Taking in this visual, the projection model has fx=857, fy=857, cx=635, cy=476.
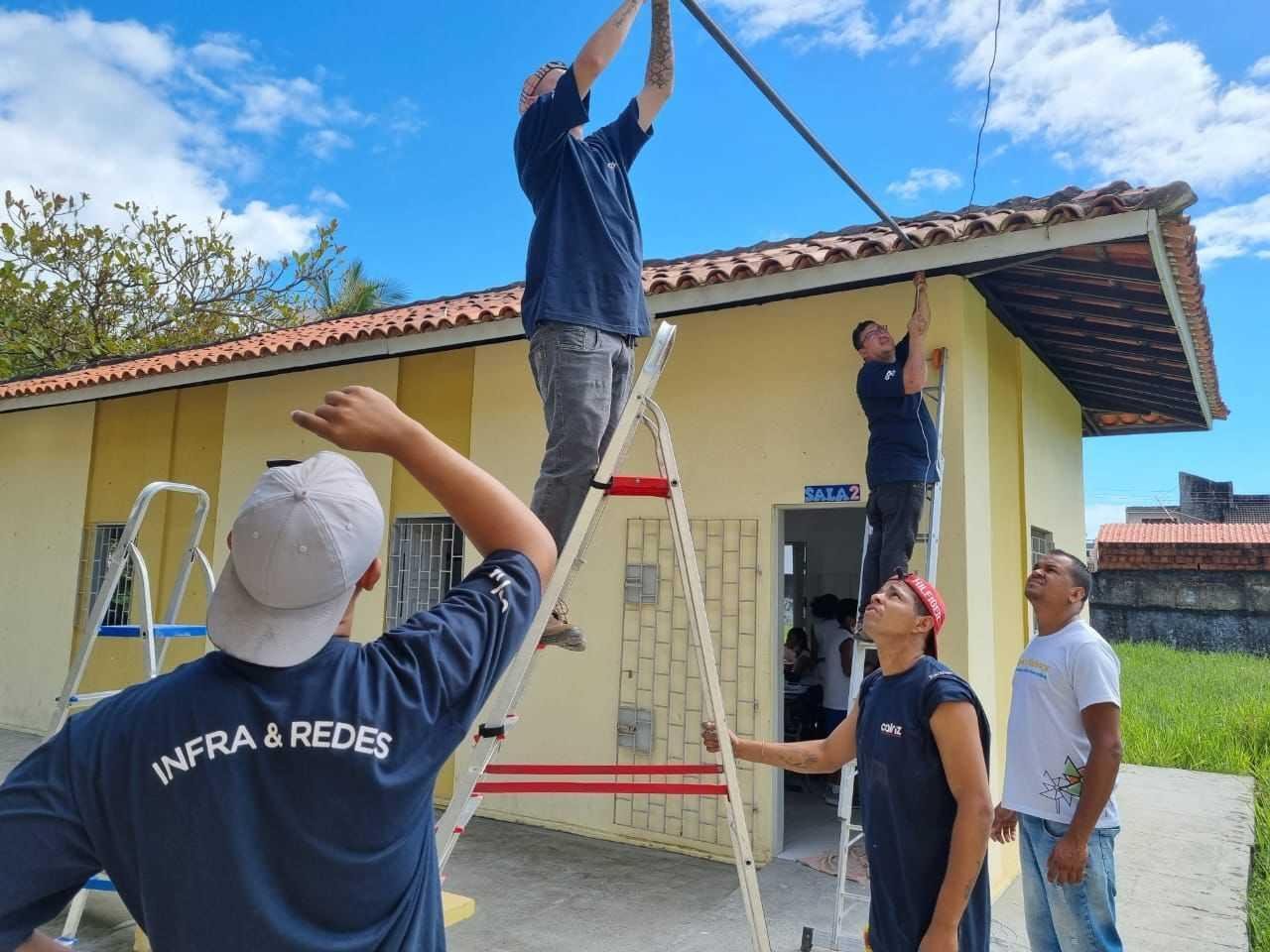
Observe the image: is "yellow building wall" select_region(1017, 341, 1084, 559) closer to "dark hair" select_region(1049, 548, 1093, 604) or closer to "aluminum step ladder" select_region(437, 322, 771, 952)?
"dark hair" select_region(1049, 548, 1093, 604)

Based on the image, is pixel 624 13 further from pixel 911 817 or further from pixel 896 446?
pixel 896 446

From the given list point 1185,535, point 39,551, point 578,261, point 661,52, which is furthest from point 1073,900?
point 1185,535

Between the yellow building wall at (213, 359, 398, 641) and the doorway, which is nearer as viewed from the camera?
the doorway

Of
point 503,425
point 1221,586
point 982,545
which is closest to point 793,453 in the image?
point 982,545

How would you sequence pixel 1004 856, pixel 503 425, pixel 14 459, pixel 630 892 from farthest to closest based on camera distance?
1. pixel 14 459
2. pixel 503 425
3. pixel 1004 856
4. pixel 630 892

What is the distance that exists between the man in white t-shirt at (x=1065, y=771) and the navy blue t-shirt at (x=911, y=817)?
2.88 feet

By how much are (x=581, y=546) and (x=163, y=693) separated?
1.56 metres

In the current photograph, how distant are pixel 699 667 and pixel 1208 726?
1022cm

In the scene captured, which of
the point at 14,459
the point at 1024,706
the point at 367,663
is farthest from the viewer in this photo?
the point at 14,459

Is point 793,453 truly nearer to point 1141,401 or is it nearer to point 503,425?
point 503,425

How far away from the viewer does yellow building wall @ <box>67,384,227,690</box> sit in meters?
8.80

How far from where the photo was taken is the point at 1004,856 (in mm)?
5465

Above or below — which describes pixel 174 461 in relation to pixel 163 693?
above

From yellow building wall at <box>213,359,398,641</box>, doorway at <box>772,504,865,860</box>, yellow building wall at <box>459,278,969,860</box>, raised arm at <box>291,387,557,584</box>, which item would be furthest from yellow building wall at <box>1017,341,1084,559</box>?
raised arm at <box>291,387,557,584</box>
